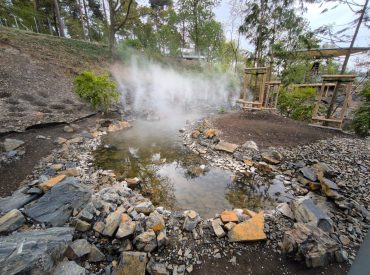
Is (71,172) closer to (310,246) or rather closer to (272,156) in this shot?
(310,246)

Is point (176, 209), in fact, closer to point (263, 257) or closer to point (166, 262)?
point (166, 262)

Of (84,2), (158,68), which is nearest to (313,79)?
(158,68)

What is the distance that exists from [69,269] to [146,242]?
2.91 feet

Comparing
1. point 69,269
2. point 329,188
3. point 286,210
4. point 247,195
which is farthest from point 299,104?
point 69,269

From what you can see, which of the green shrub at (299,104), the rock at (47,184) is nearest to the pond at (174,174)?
the rock at (47,184)

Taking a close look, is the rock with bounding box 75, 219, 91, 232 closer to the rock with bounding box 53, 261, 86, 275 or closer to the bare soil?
the rock with bounding box 53, 261, 86, 275

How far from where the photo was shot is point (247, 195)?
3.85m

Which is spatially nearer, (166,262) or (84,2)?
(166,262)

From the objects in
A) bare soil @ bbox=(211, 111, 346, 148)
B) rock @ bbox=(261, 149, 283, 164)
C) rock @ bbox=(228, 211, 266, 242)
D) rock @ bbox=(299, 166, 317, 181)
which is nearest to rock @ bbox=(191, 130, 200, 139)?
bare soil @ bbox=(211, 111, 346, 148)

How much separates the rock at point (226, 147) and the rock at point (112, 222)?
3603 mm

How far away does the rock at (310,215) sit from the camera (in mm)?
2801

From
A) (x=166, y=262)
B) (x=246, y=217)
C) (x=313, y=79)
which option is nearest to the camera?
(x=166, y=262)

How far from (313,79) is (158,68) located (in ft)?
49.0

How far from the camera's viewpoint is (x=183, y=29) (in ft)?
70.9
